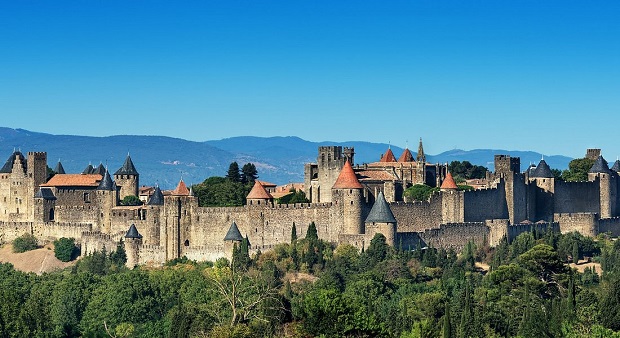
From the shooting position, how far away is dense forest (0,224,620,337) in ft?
162

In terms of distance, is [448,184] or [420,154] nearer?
[448,184]

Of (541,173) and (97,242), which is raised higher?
(541,173)

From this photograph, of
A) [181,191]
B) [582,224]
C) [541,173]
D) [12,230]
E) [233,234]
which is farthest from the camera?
[12,230]

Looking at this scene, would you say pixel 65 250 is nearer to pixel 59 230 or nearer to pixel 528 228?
pixel 59 230

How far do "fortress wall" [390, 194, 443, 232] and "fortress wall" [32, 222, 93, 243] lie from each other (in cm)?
1763

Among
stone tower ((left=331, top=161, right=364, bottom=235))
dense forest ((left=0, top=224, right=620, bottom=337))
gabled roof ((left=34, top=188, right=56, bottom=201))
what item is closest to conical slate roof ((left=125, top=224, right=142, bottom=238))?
dense forest ((left=0, top=224, right=620, bottom=337))

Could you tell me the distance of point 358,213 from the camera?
2434 inches

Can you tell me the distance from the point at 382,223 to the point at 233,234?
23.4ft

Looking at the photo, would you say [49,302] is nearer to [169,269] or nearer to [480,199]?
[169,269]

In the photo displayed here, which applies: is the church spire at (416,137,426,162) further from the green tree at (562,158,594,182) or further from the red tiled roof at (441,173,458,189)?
the red tiled roof at (441,173,458,189)

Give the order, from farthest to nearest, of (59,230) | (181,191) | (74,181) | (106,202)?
1. (74,181)
2. (59,230)
3. (106,202)
4. (181,191)

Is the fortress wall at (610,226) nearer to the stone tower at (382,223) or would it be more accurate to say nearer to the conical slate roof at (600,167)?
the conical slate roof at (600,167)

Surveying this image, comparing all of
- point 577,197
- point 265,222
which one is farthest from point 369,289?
point 577,197

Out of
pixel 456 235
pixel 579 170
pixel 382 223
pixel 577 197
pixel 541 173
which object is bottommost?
pixel 456 235
